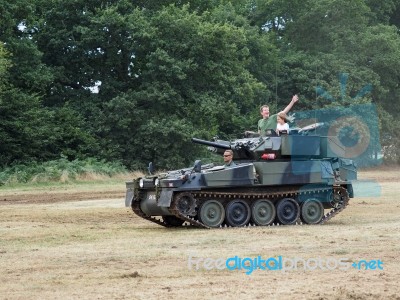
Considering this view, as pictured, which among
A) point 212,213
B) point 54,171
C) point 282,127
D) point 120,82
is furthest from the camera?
point 120,82

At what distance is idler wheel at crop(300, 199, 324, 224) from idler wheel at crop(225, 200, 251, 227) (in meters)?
1.49

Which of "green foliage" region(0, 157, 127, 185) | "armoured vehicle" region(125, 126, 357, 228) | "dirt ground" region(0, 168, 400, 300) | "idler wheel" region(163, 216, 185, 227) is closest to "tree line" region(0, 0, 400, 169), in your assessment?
"green foliage" region(0, 157, 127, 185)

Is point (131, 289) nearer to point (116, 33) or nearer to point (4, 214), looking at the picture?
point (4, 214)

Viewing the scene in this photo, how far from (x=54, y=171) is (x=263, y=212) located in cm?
2030

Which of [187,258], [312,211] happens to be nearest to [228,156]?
[312,211]

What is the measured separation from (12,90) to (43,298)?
104 ft

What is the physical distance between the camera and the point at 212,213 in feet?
68.7

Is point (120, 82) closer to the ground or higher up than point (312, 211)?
higher up

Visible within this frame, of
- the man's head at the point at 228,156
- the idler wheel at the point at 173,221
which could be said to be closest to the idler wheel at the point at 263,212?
the man's head at the point at 228,156

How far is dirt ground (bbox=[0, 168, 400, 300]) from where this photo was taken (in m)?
11.9

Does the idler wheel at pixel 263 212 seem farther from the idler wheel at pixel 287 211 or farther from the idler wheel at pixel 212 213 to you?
the idler wheel at pixel 212 213

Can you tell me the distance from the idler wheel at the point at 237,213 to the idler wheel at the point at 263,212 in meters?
0.17

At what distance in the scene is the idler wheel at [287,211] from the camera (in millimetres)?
21672

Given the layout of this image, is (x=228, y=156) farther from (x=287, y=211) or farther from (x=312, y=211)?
(x=312, y=211)
